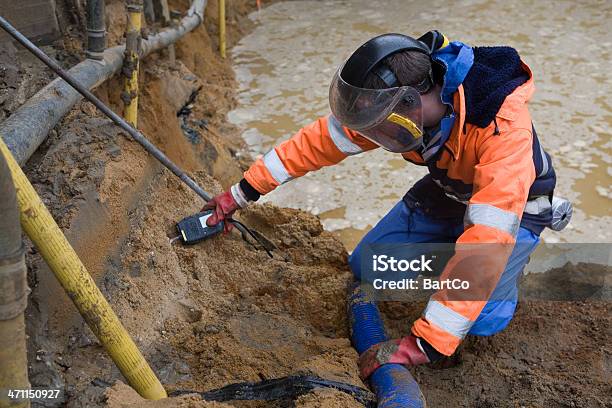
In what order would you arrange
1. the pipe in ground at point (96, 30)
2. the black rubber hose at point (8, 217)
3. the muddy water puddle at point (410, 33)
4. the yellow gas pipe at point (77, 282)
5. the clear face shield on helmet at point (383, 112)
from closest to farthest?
the black rubber hose at point (8, 217) → the yellow gas pipe at point (77, 282) → the clear face shield on helmet at point (383, 112) → the pipe in ground at point (96, 30) → the muddy water puddle at point (410, 33)

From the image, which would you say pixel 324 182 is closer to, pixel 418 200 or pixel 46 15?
pixel 418 200

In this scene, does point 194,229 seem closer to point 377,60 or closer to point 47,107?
point 47,107

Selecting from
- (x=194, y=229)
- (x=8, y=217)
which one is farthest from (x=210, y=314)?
(x=8, y=217)

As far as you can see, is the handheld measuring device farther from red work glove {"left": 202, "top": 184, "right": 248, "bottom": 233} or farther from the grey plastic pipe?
the grey plastic pipe

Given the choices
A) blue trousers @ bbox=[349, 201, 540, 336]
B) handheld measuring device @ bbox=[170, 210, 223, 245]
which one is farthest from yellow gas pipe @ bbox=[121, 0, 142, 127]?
blue trousers @ bbox=[349, 201, 540, 336]

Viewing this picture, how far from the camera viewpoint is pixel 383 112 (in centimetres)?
212

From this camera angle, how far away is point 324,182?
4.48 meters

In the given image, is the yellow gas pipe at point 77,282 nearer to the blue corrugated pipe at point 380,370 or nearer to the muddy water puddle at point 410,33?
the blue corrugated pipe at point 380,370

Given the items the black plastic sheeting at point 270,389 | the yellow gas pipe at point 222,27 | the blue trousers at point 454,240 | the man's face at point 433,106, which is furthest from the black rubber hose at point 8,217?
the yellow gas pipe at point 222,27

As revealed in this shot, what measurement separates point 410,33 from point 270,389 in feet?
19.7

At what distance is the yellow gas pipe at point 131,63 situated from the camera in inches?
123

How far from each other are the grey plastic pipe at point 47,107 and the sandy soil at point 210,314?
0.47 ft

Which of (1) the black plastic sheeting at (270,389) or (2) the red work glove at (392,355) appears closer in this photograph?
(1) the black plastic sheeting at (270,389)

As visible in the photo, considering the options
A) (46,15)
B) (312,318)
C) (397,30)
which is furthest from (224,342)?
(397,30)
